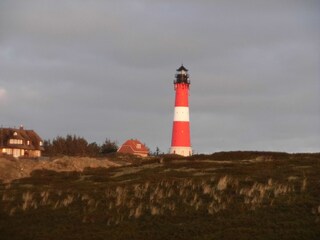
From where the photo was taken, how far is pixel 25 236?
23781mm

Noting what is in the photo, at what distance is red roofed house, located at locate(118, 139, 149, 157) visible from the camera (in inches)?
4651

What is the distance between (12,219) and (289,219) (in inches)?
466

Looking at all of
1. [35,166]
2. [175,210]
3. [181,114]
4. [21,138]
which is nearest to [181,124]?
[181,114]

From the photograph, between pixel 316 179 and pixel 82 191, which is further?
pixel 82 191

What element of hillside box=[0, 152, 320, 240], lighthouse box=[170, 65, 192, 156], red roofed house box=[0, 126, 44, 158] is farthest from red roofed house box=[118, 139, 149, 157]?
hillside box=[0, 152, 320, 240]

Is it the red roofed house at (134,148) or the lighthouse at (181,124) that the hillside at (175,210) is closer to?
the lighthouse at (181,124)

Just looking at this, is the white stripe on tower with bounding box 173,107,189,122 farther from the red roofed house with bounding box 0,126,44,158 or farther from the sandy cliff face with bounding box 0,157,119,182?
the red roofed house with bounding box 0,126,44,158

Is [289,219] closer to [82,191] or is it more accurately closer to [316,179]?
[316,179]

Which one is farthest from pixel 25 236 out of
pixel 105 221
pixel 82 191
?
pixel 82 191

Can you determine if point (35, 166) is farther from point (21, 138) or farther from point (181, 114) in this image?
point (21, 138)

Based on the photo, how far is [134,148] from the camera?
4710 inches

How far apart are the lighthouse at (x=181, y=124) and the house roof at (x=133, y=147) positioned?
28.2 m

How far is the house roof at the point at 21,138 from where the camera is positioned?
117 m

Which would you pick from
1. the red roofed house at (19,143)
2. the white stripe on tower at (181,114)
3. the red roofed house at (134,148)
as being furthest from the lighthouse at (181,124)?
the red roofed house at (19,143)
